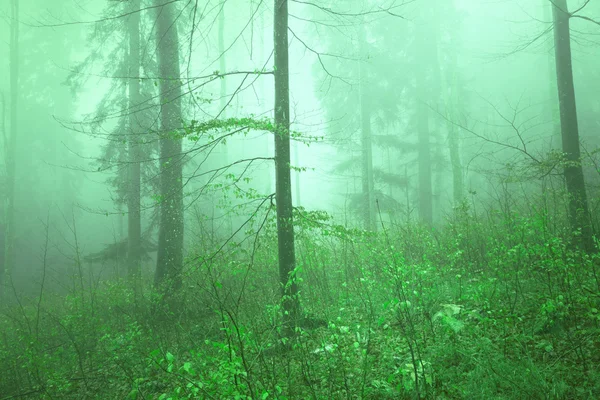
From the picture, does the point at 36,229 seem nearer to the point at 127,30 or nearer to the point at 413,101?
the point at 127,30

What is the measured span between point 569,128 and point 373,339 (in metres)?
5.06

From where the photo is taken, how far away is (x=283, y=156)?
4559 millimetres

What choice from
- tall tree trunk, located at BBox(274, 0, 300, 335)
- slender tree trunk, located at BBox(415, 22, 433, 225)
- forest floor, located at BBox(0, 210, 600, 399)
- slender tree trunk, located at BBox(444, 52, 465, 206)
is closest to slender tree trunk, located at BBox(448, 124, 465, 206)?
slender tree trunk, located at BBox(444, 52, 465, 206)

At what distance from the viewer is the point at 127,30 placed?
1204 cm

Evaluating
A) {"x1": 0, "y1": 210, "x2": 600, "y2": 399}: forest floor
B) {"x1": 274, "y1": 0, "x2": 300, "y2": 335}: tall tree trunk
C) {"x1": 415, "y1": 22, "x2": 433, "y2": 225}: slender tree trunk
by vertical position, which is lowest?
{"x1": 0, "y1": 210, "x2": 600, "y2": 399}: forest floor

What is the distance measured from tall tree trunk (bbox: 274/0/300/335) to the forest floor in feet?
0.98

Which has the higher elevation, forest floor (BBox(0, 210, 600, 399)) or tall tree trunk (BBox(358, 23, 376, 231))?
tall tree trunk (BBox(358, 23, 376, 231))

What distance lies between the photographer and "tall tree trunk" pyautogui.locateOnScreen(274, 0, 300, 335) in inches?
176

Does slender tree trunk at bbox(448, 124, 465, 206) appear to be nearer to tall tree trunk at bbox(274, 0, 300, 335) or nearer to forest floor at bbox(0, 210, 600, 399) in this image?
forest floor at bbox(0, 210, 600, 399)

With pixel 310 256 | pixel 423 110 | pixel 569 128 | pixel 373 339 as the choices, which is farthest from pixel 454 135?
pixel 373 339

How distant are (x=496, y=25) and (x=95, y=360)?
36.9 meters

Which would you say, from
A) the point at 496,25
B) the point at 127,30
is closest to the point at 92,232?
the point at 127,30

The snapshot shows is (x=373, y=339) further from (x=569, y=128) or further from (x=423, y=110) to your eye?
(x=423, y=110)

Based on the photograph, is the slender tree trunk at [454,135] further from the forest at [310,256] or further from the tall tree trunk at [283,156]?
the tall tree trunk at [283,156]
